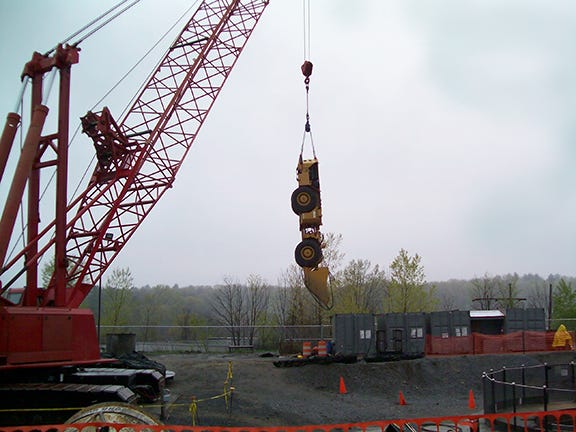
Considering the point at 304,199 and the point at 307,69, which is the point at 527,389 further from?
the point at 307,69

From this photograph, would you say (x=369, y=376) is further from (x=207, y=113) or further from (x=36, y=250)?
(x=36, y=250)

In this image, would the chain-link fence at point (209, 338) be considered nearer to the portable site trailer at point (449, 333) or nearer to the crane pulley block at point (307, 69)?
the portable site trailer at point (449, 333)

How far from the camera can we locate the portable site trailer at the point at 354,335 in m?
29.6

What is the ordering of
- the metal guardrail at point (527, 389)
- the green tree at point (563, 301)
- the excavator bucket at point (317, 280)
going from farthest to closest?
1. the green tree at point (563, 301)
2. the excavator bucket at point (317, 280)
3. the metal guardrail at point (527, 389)

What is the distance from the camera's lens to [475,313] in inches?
1318

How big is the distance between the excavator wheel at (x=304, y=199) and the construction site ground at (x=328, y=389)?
635 cm

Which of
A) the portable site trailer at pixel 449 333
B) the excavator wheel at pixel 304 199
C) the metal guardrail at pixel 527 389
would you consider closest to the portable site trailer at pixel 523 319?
the portable site trailer at pixel 449 333

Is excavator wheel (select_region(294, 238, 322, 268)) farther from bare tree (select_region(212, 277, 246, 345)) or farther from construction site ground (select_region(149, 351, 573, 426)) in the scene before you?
bare tree (select_region(212, 277, 246, 345))

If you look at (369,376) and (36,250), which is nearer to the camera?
(36,250)

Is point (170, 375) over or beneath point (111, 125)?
beneath

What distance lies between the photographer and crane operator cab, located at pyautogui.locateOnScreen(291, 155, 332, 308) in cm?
1848

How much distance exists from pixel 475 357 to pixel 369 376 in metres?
6.25

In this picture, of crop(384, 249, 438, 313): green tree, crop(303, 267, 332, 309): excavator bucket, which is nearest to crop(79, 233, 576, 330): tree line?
crop(384, 249, 438, 313): green tree

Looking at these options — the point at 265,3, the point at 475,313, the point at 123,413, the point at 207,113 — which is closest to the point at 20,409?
the point at 123,413
